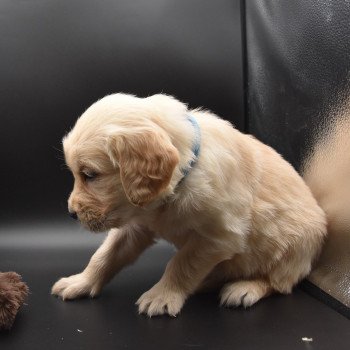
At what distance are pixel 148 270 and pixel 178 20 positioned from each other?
108 centimetres

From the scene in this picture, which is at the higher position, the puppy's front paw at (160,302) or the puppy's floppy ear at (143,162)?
the puppy's floppy ear at (143,162)

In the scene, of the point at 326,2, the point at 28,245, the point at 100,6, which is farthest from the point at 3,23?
the point at 326,2

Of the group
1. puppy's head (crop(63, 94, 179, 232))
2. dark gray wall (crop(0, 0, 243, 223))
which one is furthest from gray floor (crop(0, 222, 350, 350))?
dark gray wall (crop(0, 0, 243, 223))

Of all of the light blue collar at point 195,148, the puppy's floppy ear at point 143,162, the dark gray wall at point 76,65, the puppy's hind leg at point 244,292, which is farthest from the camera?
the dark gray wall at point 76,65

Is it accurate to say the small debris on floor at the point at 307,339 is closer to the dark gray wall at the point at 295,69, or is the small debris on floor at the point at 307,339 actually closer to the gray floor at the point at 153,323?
the gray floor at the point at 153,323

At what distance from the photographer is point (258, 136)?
8.71ft

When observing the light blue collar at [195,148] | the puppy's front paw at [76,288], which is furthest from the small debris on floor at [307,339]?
the puppy's front paw at [76,288]

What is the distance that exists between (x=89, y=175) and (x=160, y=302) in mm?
Answer: 428

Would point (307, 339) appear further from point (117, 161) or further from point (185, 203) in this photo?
point (117, 161)

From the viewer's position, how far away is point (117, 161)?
165cm

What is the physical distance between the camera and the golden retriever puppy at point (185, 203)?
1659mm

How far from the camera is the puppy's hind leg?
1908 millimetres

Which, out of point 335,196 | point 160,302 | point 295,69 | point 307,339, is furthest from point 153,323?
point 295,69

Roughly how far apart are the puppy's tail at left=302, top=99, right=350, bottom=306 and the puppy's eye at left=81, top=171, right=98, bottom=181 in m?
0.80
